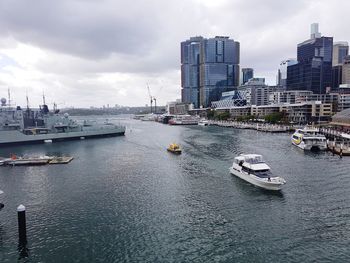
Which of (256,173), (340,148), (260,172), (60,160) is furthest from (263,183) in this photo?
(60,160)

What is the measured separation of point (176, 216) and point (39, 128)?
3795 inches

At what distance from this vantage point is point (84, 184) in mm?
44969

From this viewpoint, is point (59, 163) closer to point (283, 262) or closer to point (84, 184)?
point (84, 184)

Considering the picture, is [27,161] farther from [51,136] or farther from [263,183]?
A: [263,183]

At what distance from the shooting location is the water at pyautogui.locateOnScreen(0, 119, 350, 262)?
2406 cm

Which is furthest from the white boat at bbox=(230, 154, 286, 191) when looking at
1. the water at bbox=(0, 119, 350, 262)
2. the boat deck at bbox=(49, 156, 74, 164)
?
the boat deck at bbox=(49, 156, 74, 164)

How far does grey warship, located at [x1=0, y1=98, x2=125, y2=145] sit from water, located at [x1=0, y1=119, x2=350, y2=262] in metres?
51.1

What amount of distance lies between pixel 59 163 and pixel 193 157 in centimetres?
3355

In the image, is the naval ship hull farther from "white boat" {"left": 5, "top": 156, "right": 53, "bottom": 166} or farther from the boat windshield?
the boat windshield

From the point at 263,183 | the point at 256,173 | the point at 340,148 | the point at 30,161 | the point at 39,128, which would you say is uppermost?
the point at 39,128

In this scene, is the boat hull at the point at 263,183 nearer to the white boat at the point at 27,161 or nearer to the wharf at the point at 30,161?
the wharf at the point at 30,161

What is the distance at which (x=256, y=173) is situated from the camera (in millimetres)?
42656

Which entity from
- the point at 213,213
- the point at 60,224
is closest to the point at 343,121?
the point at 213,213

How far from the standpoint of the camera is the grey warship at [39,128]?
9899 cm
